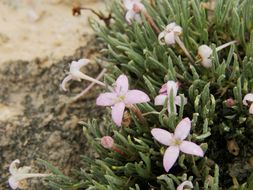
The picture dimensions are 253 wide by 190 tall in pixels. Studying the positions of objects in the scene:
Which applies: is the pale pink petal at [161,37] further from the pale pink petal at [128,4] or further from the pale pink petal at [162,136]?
the pale pink petal at [162,136]

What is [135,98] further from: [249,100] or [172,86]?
[249,100]

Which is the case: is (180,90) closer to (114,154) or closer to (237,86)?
(237,86)

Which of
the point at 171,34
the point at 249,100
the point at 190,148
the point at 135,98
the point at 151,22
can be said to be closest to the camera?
the point at 190,148

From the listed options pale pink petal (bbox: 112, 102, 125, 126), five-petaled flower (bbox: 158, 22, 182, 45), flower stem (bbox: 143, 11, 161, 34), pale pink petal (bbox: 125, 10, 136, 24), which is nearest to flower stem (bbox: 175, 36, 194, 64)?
five-petaled flower (bbox: 158, 22, 182, 45)

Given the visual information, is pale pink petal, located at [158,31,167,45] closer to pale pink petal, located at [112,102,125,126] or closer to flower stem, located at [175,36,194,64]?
flower stem, located at [175,36,194,64]

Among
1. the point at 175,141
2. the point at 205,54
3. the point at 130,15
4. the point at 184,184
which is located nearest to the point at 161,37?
the point at 205,54

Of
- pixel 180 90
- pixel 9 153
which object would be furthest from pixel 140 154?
pixel 9 153
